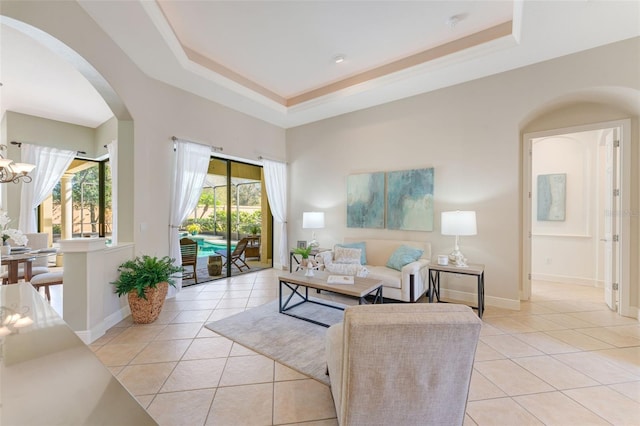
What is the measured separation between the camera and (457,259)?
11.6ft

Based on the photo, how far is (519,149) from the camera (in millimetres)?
3684

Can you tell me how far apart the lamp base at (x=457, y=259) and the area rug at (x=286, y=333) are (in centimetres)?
168

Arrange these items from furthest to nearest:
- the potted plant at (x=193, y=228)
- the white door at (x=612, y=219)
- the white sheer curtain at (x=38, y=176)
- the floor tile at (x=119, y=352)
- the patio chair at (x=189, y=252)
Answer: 1. the white sheer curtain at (x=38, y=176)
2. the potted plant at (x=193, y=228)
3. the patio chair at (x=189, y=252)
4. the white door at (x=612, y=219)
5. the floor tile at (x=119, y=352)

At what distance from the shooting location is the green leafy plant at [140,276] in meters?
2.97

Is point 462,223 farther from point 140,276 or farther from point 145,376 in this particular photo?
point 140,276

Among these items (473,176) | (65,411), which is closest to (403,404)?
(65,411)

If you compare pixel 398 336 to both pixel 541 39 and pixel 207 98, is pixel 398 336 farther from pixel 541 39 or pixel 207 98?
pixel 207 98

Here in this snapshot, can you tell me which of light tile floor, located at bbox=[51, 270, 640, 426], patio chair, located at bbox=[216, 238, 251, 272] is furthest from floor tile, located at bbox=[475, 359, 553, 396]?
patio chair, located at bbox=[216, 238, 251, 272]

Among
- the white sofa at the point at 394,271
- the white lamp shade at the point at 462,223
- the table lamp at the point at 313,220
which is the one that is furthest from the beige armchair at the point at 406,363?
the table lamp at the point at 313,220

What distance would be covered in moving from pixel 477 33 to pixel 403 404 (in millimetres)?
4026

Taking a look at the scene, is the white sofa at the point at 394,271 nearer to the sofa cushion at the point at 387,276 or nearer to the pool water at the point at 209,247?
the sofa cushion at the point at 387,276

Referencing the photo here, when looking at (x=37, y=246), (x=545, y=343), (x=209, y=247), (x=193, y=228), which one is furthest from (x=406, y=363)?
(x=37, y=246)

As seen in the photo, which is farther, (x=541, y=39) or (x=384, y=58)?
(x=384, y=58)

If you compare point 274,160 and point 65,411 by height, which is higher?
point 274,160
